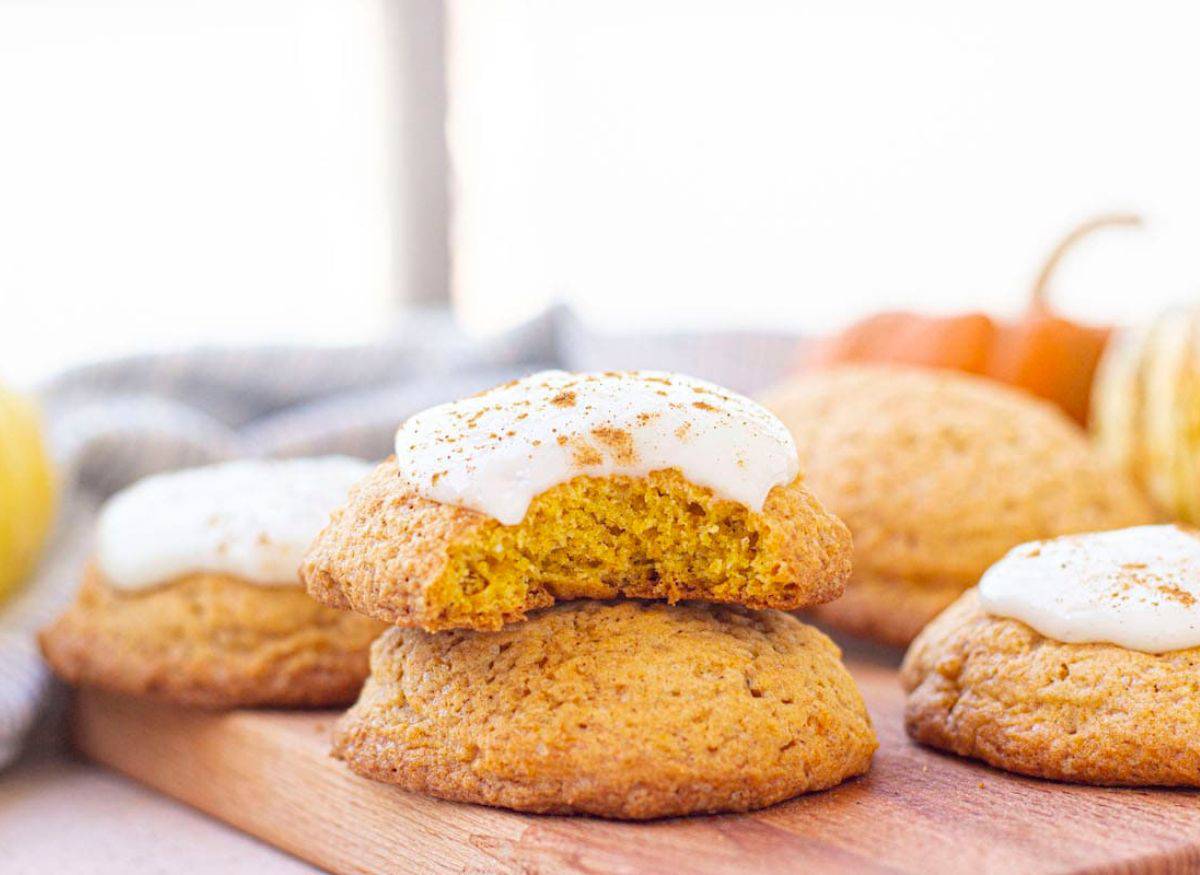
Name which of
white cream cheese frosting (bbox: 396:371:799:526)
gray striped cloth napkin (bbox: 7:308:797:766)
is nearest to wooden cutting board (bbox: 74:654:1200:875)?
white cream cheese frosting (bbox: 396:371:799:526)

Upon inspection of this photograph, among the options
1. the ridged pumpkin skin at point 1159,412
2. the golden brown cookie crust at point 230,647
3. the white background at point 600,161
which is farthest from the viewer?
the white background at point 600,161

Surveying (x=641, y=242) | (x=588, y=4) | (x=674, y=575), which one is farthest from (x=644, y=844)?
(x=588, y=4)

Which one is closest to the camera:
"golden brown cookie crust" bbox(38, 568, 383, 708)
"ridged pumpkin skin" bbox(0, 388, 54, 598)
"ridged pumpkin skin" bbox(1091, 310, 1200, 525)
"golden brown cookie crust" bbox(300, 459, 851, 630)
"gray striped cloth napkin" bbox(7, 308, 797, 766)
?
"golden brown cookie crust" bbox(300, 459, 851, 630)

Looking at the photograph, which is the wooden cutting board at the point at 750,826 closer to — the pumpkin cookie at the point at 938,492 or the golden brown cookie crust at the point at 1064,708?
the golden brown cookie crust at the point at 1064,708

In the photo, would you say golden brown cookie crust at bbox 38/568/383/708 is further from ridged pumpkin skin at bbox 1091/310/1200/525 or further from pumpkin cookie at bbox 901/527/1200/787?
ridged pumpkin skin at bbox 1091/310/1200/525

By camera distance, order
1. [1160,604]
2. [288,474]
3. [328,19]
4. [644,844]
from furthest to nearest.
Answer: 1. [328,19]
2. [288,474]
3. [1160,604]
4. [644,844]

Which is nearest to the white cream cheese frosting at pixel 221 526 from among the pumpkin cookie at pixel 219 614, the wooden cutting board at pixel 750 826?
the pumpkin cookie at pixel 219 614

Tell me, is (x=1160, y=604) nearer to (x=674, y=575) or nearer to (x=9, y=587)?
(x=674, y=575)
